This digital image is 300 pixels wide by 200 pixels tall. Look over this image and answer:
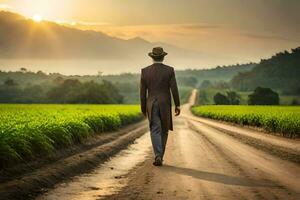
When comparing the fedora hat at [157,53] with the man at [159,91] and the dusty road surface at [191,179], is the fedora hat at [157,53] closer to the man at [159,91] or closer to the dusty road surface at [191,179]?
the man at [159,91]

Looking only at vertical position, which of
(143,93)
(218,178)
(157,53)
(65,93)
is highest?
(65,93)

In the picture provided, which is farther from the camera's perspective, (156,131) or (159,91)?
Result: (159,91)

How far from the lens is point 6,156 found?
10570 millimetres

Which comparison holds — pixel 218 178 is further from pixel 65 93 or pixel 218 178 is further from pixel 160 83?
pixel 65 93

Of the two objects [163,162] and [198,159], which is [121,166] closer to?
[163,162]

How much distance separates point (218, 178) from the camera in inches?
406

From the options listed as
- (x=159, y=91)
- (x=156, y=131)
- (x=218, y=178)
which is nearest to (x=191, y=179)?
(x=218, y=178)

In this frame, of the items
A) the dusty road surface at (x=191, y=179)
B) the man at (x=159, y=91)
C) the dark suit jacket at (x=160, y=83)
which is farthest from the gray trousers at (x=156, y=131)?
the dusty road surface at (x=191, y=179)

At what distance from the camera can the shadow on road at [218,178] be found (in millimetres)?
9629

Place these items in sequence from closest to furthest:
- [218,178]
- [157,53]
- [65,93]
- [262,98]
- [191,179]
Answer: [191,179] → [218,178] → [157,53] → [262,98] → [65,93]

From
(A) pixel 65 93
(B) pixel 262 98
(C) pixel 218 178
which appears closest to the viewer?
(C) pixel 218 178

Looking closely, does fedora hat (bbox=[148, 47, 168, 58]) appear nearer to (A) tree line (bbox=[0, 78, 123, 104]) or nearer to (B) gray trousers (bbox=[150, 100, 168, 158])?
(B) gray trousers (bbox=[150, 100, 168, 158])

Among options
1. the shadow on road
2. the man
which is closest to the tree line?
the man

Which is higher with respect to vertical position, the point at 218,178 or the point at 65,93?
the point at 65,93
